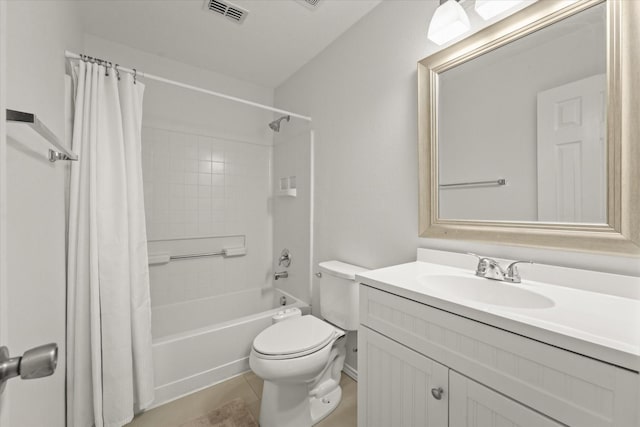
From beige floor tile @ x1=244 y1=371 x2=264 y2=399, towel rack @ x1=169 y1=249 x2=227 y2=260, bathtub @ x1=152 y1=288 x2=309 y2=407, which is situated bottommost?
beige floor tile @ x1=244 y1=371 x2=264 y2=399

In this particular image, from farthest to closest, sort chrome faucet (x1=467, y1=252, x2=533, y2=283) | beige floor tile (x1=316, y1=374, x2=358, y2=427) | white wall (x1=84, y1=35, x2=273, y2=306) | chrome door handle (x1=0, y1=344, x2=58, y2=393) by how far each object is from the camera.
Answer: white wall (x1=84, y1=35, x2=273, y2=306)
beige floor tile (x1=316, y1=374, x2=358, y2=427)
chrome faucet (x1=467, y1=252, x2=533, y2=283)
chrome door handle (x1=0, y1=344, x2=58, y2=393)

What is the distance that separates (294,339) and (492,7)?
1.69 m

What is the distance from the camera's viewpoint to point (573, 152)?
915 millimetres

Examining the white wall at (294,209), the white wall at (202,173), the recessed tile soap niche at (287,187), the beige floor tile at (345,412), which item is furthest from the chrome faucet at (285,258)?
the beige floor tile at (345,412)

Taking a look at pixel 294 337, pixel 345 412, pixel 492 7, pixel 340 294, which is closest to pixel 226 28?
pixel 492 7

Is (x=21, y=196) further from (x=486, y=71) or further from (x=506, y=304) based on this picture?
(x=486, y=71)

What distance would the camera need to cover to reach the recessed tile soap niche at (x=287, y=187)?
2.27 meters

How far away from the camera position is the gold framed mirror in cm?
81

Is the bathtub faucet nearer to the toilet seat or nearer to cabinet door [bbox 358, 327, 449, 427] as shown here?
the toilet seat

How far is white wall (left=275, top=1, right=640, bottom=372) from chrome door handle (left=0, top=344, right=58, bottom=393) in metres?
1.31

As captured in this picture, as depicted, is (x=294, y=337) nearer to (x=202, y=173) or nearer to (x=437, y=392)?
(x=437, y=392)

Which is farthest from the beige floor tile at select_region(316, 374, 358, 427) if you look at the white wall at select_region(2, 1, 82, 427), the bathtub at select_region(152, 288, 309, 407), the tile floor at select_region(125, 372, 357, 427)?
the white wall at select_region(2, 1, 82, 427)

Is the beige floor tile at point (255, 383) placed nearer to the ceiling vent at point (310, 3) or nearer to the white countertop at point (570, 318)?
the white countertop at point (570, 318)

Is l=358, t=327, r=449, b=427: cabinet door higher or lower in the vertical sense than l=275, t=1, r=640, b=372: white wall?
lower
